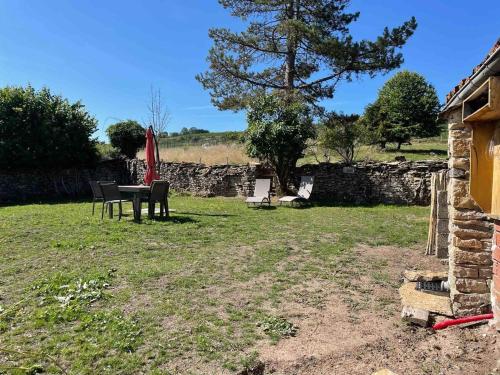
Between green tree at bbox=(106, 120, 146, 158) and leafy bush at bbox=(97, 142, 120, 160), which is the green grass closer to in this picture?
green tree at bbox=(106, 120, 146, 158)

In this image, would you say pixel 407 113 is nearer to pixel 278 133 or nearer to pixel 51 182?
pixel 278 133

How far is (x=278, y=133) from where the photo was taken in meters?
12.3

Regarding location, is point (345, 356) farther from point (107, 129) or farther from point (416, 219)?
point (107, 129)

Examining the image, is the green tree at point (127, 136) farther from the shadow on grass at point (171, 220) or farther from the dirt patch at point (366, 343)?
the dirt patch at point (366, 343)

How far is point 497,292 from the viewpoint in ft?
9.82

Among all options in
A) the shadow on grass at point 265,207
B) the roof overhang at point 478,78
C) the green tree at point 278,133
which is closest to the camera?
the roof overhang at point 478,78

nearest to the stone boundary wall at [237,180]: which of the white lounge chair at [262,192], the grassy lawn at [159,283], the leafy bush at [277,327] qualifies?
the white lounge chair at [262,192]

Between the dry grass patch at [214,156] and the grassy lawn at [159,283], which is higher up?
the dry grass patch at [214,156]

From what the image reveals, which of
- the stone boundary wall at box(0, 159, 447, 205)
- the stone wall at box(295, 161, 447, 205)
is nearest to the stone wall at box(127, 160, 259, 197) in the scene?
the stone boundary wall at box(0, 159, 447, 205)

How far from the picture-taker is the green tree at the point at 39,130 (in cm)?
1468

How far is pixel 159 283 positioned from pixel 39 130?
44.2ft

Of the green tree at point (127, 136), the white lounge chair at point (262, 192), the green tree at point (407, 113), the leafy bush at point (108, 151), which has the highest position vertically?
the green tree at point (407, 113)

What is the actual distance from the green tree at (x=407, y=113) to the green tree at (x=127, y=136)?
1323 centimetres

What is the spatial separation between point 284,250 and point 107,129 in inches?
626
